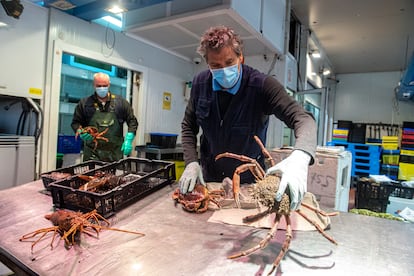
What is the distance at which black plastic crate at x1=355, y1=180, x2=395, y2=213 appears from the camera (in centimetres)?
313

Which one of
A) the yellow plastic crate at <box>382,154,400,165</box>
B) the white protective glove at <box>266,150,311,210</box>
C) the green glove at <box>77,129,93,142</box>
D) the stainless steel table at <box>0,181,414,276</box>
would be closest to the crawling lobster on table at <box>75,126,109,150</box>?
the green glove at <box>77,129,93,142</box>

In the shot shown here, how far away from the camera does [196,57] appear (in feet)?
14.8

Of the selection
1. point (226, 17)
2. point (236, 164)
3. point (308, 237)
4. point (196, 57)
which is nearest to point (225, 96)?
point (236, 164)

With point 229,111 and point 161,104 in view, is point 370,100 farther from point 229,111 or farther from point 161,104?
point 229,111

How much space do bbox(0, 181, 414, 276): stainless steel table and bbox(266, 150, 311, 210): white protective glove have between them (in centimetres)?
18

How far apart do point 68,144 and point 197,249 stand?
2555mm

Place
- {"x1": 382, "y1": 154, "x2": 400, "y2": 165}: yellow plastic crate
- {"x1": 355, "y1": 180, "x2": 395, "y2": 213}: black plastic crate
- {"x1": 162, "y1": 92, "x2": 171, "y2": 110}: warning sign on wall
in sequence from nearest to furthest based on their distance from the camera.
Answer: {"x1": 355, "y1": 180, "x2": 395, "y2": 213}: black plastic crate
{"x1": 162, "y1": 92, "x2": 171, "y2": 110}: warning sign on wall
{"x1": 382, "y1": 154, "x2": 400, "y2": 165}: yellow plastic crate

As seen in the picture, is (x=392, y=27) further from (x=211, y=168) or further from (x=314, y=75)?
(x=211, y=168)

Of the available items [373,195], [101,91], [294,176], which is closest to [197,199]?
[294,176]

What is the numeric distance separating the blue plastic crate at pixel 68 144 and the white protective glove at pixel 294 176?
2.58 metres

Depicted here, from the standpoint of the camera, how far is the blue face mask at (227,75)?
139 cm

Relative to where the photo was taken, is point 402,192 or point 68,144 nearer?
point 68,144

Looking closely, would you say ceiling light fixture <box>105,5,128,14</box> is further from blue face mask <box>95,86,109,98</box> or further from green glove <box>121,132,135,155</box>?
green glove <box>121,132,135,155</box>

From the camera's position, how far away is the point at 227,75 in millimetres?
1412
